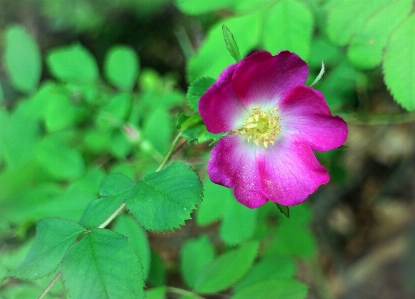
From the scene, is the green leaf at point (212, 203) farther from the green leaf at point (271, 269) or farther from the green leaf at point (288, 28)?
the green leaf at point (288, 28)

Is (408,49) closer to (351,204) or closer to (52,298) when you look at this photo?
(52,298)

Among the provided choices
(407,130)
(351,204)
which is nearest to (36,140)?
(351,204)

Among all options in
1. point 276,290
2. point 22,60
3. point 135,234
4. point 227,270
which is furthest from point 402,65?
point 22,60

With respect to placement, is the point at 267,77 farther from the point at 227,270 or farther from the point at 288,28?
the point at 227,270

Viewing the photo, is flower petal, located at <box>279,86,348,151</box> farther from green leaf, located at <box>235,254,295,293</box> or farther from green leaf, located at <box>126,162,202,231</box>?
green leaf, located at <box>235,254,295,293</box>

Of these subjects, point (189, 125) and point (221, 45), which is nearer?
point (189, 125)

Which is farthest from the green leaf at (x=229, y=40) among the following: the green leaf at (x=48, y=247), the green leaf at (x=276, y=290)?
the green leaf at (x=276, y=290)

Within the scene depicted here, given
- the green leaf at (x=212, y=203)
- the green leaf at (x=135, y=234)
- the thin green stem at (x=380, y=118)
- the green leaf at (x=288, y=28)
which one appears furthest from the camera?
the thin green stem at (x=380, y=118)
